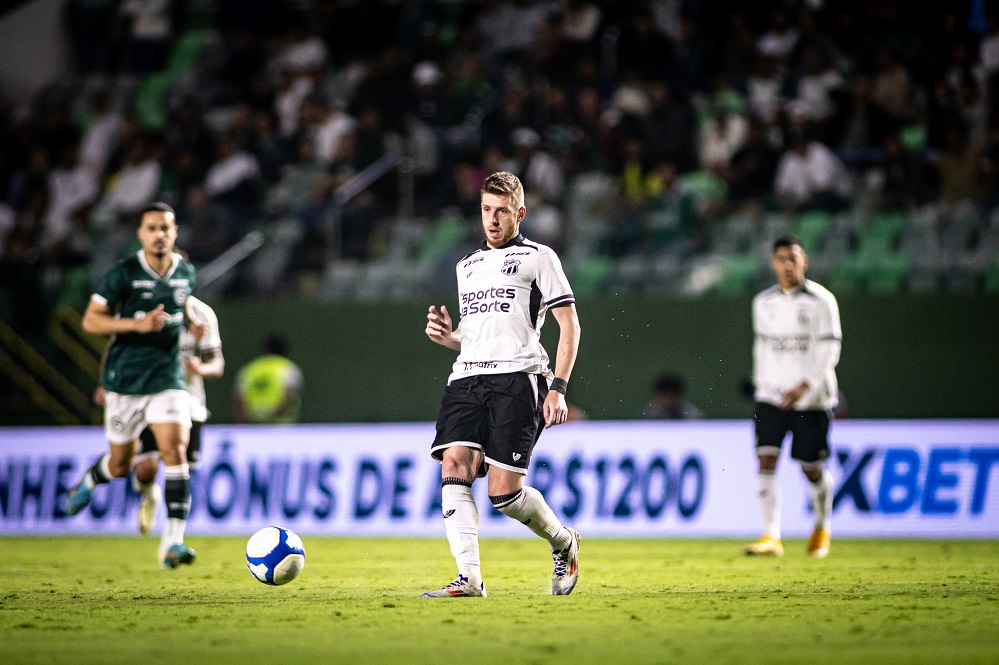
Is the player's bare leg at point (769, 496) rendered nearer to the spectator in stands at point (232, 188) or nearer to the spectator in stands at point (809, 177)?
the spectator in stands at point (809, 177)

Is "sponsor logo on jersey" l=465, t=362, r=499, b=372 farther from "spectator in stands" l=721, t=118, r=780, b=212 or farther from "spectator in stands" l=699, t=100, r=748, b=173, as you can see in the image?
"spectator in stands" l=699, t=100, r=748, b=173

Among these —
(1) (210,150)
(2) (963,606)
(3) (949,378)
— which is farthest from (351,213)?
(2) (963,606)

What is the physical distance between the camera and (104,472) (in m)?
11.5

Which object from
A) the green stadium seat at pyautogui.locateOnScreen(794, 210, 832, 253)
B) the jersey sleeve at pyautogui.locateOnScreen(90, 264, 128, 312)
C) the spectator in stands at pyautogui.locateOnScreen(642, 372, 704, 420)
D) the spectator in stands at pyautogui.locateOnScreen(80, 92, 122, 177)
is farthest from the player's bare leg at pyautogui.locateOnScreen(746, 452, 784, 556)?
the spectator in stands at pyautogui.locateOnScreen(80, 92, 122, 177)

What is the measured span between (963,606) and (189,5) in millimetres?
19489

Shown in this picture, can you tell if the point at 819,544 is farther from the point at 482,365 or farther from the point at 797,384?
the point at 482,365

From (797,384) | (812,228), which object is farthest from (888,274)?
(797,384)

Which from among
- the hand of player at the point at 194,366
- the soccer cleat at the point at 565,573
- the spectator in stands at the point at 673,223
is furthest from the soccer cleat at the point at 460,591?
the spectator in stands at the point at 673,223

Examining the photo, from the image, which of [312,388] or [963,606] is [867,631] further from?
[312,388]

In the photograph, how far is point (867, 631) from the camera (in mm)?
6371

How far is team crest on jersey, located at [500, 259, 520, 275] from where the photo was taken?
25.7ft

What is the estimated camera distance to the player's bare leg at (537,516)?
766 cm

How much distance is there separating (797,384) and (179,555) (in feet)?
16.8

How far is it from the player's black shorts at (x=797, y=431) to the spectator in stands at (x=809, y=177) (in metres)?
4.45
